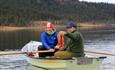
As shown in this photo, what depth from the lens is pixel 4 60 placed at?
2816cm

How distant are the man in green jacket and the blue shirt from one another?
148cm

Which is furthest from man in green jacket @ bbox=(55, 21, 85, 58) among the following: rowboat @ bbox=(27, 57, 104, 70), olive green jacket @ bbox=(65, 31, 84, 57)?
rowboat @ bbox=(27, 57, 104, 70)

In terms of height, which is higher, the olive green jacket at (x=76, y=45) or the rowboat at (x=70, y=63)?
the olive green jacket at (x=76, y=45)

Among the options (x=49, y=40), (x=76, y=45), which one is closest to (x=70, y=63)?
(x=76, y=45)

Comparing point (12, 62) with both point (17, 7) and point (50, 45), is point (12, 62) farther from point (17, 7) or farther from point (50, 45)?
point (17, 7)

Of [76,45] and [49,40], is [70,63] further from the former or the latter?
[49,40]

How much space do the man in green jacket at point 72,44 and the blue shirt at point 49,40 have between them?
1.48m

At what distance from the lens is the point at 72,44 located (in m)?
17.9

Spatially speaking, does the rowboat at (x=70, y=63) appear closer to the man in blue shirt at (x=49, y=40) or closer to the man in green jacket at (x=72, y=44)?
the man in green jacket at (x=72, y=44)

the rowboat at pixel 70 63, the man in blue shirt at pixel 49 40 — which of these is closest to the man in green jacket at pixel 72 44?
the rowboat at pixel 70 63

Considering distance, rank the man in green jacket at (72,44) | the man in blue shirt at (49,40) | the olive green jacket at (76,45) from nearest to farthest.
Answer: the man in green jacket at (72,44)
the olive green jacket at (76,45)
the man in blue shirt at (49,40)

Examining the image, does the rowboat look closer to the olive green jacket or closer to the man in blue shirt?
the olive green jacket

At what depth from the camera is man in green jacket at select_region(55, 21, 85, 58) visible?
1739 cm

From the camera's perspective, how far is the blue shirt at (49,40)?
65.5 ft
